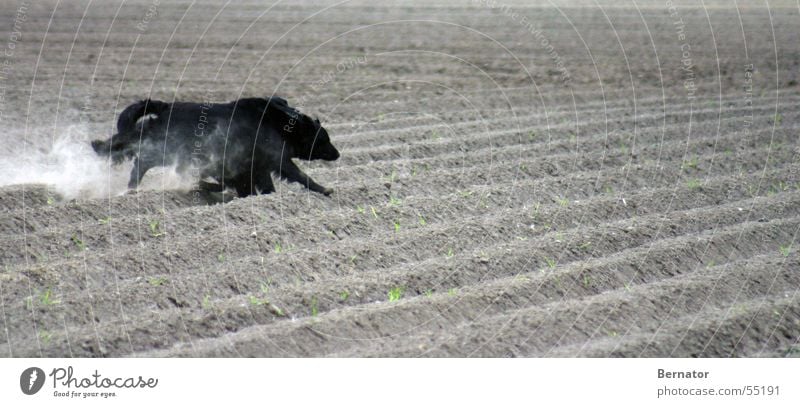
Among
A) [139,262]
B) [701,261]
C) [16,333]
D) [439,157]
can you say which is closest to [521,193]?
[439,157]

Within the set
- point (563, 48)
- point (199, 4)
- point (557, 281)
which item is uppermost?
point (557, 281)

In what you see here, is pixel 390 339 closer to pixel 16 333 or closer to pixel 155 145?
pixel 16 333

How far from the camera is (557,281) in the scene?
6859mm

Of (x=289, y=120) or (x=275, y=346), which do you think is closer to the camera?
(x=275, y=346)

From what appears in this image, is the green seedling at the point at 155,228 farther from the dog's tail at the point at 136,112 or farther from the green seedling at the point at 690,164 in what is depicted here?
the green seedling at the point at 690,164

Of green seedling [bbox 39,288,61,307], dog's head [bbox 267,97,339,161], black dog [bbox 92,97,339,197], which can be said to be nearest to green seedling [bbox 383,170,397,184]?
dog's head [bbox 267,97,339,161]

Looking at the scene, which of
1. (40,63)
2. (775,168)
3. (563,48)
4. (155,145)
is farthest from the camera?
(563,48)

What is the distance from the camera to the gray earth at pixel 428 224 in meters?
→ 6.06

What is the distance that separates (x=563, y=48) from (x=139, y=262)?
559 inches

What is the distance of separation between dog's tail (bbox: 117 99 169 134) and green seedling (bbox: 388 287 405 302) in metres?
2.82

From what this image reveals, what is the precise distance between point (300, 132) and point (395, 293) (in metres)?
2.65

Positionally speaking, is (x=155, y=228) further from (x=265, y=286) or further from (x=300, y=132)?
(x=300, y=132)

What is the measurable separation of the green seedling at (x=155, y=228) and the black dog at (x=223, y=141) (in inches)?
24.8

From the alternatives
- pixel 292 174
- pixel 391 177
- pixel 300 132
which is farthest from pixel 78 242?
pixel 391 177
